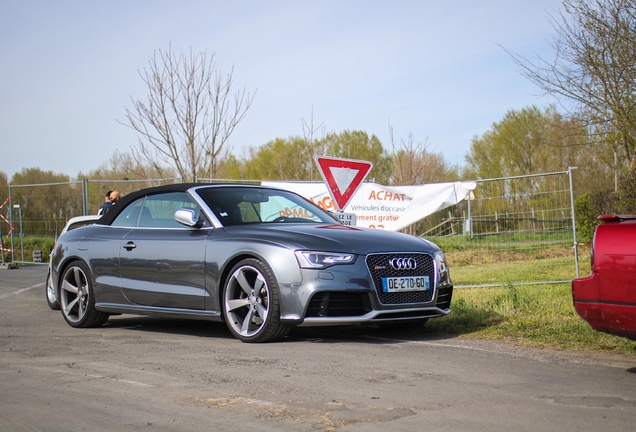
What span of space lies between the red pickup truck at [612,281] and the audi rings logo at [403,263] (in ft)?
6.45

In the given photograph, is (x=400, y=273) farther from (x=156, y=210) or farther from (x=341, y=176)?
(x=341, y=176)

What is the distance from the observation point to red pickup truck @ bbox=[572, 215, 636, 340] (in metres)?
5.27

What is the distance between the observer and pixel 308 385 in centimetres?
517

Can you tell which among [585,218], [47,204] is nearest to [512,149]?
[585,218]

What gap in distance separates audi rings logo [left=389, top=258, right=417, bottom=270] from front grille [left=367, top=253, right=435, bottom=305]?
1.1 inches

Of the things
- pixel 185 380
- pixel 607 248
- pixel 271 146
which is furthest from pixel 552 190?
pixel 271 146

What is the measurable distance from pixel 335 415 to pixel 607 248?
2.37m

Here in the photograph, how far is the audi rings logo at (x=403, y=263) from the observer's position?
23.8 ft

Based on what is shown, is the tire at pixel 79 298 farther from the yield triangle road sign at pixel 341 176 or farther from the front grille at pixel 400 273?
the yield triangle road sign at pixel 341 176

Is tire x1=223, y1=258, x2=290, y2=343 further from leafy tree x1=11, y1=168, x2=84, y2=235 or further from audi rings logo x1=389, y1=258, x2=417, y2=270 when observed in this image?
leafy tree x1=11, y1=168, x2=84, y2=235

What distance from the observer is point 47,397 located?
4.94 m

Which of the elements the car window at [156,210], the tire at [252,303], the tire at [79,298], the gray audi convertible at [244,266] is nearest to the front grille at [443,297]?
the gray audi convertible at [244,266]

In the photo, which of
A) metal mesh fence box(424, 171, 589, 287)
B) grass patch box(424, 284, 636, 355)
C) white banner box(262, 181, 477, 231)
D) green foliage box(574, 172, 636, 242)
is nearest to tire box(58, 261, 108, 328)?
grass patch box(424, 284, 636, 355)

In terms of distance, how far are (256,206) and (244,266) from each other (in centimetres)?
112
